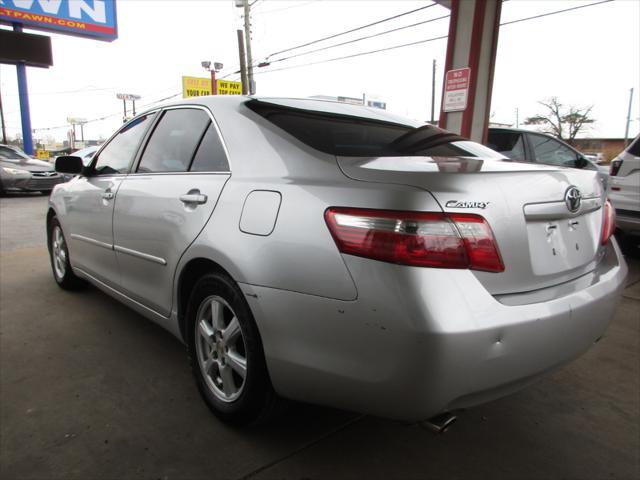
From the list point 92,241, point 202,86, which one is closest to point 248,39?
point 202,86

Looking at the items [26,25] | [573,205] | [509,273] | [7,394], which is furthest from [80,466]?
[26,25]

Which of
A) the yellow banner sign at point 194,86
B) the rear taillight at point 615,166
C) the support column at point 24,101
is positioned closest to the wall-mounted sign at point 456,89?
the rear taillight at point 615,166

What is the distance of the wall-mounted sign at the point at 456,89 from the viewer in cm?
679

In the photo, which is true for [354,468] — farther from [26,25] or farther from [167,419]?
[26,25]

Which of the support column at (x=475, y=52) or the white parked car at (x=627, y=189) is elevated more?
the support column at (x=475, y=52)

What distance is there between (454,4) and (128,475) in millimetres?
7257

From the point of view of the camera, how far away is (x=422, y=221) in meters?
1.42

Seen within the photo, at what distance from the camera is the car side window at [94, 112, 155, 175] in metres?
2.93

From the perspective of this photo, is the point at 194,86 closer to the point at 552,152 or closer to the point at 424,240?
the point at 552,152

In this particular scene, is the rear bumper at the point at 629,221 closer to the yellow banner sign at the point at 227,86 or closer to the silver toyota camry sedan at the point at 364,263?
the silver toyota camry sedan at the point at 364,263

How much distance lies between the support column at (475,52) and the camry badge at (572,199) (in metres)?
5.37

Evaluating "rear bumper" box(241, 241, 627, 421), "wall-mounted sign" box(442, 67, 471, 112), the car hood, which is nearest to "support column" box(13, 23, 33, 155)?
the car hood

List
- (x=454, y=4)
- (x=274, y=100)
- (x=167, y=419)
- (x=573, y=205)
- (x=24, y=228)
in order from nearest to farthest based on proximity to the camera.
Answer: (x=573, y=205) → (x=167, y=419) → (x=274, y=100) → (x=454, y=4) → (x=24, y=228)

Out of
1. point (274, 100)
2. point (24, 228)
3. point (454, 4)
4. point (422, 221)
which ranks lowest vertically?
point (24, 228)
